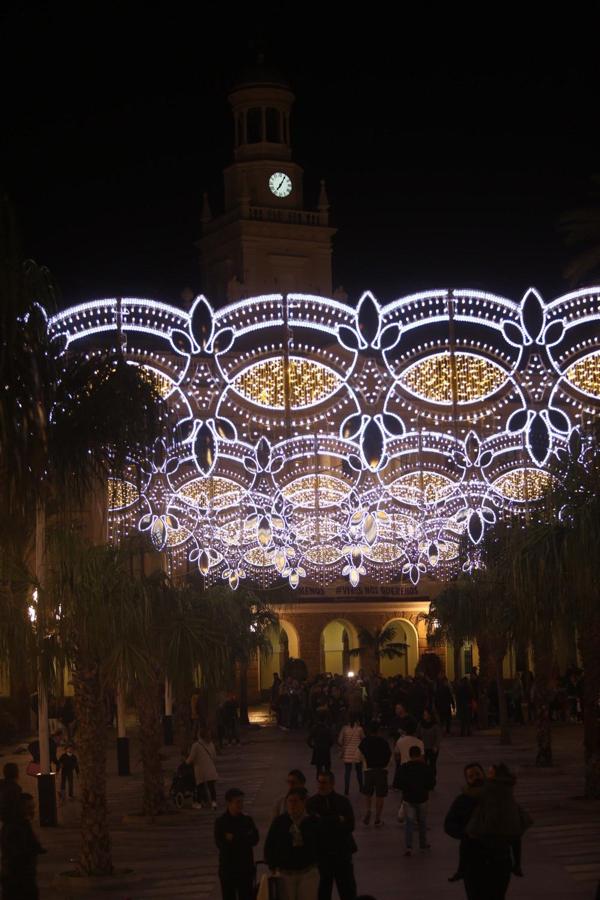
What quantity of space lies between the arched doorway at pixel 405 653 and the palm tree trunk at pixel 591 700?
115 feet

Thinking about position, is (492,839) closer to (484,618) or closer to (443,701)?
(484,618)

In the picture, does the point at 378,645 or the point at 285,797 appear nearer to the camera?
the point at 285,797

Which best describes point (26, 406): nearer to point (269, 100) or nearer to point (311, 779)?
point (311, 779)

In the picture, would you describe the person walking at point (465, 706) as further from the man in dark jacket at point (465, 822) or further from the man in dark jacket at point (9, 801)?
the man in dark jacket at point (465, 822)

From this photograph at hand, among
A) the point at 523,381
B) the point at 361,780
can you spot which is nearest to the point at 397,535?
the point at 523,381

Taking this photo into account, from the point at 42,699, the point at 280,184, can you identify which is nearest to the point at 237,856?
the point at 42,699

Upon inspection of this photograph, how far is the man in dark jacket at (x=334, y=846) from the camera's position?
43.8 ft

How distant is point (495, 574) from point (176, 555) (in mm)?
13833

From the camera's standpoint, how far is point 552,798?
23.8 metres

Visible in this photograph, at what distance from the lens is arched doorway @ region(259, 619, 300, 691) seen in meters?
57.7

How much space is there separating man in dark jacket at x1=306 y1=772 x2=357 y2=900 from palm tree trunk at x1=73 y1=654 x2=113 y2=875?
190 inches

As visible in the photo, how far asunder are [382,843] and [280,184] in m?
48.8

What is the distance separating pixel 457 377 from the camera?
39594 millimetres

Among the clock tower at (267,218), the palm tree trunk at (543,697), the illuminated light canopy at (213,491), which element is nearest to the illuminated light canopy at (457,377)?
the illuminated light canopy at (213,491)
